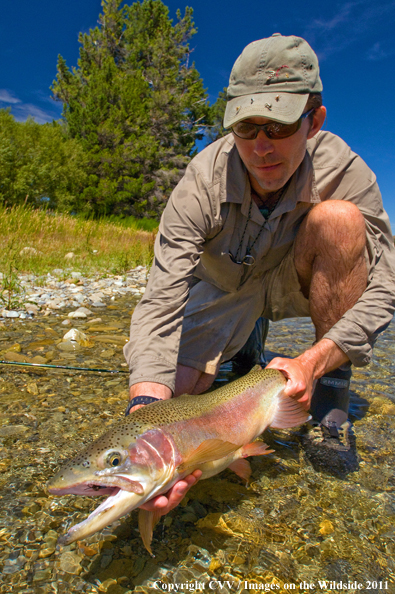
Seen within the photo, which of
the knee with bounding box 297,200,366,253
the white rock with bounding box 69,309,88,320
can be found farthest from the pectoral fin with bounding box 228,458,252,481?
the white rock with bounding box 69,309,88,320

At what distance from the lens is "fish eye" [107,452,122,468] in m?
1.39

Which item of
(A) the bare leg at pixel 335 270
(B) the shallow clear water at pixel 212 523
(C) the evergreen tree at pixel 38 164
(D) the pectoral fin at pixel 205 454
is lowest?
(B) the shallow clear water at pixel 212 523

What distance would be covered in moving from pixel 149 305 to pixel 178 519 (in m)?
1.02

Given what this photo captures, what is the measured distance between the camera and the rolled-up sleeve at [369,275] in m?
2.32

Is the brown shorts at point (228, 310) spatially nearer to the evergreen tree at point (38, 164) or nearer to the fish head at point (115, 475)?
the fish head at point (115, 475)

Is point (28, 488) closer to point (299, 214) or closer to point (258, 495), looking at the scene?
point (258, 495)

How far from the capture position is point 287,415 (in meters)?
2.21

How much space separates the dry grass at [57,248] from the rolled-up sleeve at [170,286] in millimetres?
4768

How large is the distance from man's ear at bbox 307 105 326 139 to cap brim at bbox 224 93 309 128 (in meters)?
0.17

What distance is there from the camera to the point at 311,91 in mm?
2277

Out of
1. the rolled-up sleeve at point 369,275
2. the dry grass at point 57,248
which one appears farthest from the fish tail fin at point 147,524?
the dry grass at point 57,248

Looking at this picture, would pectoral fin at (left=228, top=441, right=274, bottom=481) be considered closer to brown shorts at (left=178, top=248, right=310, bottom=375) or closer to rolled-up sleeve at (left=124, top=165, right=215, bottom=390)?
rolled-up sleeve at (left=124, top=165, right=215, bottom=390)

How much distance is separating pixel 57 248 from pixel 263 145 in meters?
7.71

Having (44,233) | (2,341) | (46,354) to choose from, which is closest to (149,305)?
(46,354)
